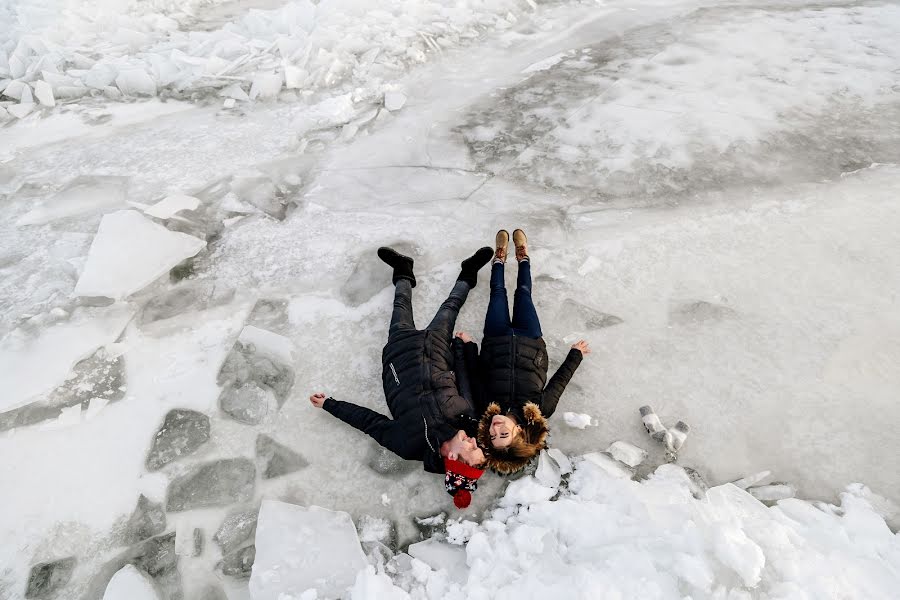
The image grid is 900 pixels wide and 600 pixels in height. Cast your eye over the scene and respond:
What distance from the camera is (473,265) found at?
3943mm

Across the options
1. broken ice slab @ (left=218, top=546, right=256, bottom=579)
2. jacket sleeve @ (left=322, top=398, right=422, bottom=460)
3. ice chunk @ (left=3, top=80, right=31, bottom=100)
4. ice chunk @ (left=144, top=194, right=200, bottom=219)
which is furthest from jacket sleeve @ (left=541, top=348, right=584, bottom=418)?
ice chunk @ (left=3, top=80, right=31, bottom=100)

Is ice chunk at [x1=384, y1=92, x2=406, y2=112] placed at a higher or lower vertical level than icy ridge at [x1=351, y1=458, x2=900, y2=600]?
higher

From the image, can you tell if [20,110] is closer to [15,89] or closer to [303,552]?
[15,89]

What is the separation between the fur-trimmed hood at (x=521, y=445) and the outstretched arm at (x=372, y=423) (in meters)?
0.41

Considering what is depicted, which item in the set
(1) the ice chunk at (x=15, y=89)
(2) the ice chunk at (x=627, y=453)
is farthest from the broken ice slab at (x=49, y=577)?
(1) the ice chunk at (x=15, y=89)

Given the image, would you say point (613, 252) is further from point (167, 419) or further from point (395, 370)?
point (167, 419)

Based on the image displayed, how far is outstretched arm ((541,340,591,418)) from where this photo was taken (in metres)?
3.16

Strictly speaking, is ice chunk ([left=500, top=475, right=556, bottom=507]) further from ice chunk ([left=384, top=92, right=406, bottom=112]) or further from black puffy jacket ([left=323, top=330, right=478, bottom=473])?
ice chunk ([left=384, top=92, right=406, bottom=112])

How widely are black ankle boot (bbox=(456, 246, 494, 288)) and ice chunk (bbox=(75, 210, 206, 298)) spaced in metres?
2.25

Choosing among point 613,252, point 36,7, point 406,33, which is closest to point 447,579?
Result: point 613,252

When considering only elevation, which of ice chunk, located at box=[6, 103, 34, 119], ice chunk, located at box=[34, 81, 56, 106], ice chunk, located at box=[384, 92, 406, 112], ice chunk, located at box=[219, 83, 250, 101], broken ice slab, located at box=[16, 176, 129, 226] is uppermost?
ice chunk, located at box=[34, 81, 56, 106]

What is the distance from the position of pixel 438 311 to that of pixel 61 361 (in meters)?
2.60

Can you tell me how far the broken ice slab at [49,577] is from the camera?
2.62 m

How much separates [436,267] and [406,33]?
4.60 meters
